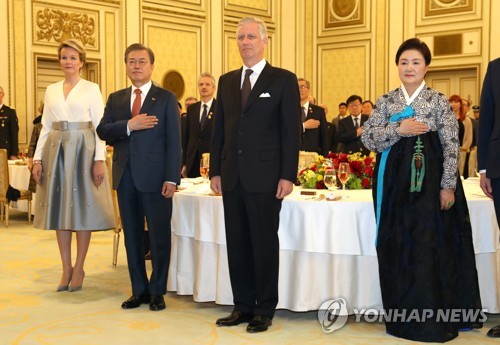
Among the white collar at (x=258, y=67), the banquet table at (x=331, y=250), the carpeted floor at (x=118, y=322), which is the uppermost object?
the white collar at (x=258, y=67)

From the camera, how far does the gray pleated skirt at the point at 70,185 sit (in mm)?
4414

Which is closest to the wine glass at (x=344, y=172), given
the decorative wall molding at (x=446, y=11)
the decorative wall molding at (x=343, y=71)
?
the decorative wall molding at (x=446, y=11)

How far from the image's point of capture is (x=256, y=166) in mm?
3506

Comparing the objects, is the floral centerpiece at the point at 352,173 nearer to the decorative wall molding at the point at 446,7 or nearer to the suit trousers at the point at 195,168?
the suit trousers at the point at 195,168

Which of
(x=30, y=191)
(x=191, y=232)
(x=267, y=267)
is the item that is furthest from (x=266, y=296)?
(x=30, y=191)

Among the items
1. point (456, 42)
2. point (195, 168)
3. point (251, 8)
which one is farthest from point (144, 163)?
point (251, 8)

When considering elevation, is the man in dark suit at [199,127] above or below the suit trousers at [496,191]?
above

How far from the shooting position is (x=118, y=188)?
13.3ft

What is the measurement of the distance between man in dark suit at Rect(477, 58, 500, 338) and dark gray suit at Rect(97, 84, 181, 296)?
1.71 meters

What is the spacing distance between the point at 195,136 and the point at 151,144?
1.90 meters

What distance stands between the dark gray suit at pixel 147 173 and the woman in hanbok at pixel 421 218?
1.26m

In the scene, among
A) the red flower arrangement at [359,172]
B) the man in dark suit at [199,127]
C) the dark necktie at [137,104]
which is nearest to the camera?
the dark necktie at [137,104]

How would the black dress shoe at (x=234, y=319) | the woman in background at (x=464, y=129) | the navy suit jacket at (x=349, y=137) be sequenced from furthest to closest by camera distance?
1. the woman in background at (x=464, y=129)
2. the navy suit jacket at (x=349, y=137)
3. the black dress shoe at (x=234, y=319)

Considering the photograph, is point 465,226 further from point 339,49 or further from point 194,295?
point 339,49
